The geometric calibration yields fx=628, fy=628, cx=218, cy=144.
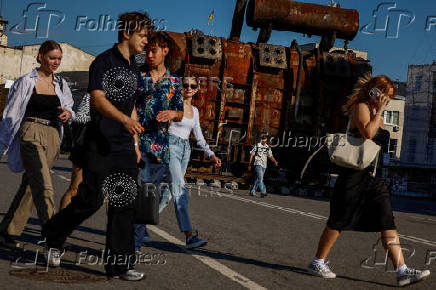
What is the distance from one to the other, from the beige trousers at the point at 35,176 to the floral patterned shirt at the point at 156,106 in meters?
0.88

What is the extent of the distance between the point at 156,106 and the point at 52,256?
162cm

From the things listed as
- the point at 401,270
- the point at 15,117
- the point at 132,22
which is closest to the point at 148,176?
the point at 15,117

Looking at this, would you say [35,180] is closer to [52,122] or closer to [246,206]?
[52,122]

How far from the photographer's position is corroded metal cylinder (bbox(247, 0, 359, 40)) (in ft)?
62.8

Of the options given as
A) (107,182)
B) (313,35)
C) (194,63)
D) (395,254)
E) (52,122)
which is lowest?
(395,254)

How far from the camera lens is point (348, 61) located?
19266mm

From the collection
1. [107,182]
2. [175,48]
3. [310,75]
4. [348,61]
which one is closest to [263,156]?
[310,75]

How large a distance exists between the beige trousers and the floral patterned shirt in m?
0.88

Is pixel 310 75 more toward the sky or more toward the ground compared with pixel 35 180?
more toward the sky

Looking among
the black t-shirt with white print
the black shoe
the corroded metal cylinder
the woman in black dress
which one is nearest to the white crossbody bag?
the woman in black dress

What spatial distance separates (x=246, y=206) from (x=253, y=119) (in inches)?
229

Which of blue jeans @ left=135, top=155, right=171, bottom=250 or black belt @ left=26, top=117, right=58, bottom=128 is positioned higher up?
black belt @ left=26, top=117, right=58, bottom=128

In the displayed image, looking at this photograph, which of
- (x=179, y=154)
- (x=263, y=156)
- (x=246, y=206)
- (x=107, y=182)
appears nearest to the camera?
(x=107, y=182)

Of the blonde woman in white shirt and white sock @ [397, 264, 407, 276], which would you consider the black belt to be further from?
white sock @ [397, 264, 407, 276]
